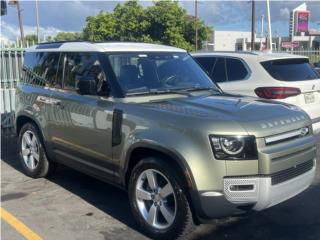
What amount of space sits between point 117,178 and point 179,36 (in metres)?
34.8

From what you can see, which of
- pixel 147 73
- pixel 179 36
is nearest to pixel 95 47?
pixel 147 73

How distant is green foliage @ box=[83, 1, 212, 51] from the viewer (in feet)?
127

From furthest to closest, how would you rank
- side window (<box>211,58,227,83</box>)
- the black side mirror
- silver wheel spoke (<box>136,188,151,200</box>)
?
side window (<box>211,58,227,83</box>) < the black side mirror < silver wheel spoke (<box>136,188,151,200</box>)

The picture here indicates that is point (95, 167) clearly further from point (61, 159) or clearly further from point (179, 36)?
point (179, 36)

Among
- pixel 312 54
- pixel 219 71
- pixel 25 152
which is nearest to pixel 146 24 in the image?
pixel 312 54

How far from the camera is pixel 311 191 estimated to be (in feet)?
18.8

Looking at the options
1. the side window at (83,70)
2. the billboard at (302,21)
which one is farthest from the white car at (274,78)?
the billboard at (302,21)

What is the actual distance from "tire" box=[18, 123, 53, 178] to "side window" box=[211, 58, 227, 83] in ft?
10.6

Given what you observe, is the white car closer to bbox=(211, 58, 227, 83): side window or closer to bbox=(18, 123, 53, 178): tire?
bbox=(211, 58, 227, 83): side window

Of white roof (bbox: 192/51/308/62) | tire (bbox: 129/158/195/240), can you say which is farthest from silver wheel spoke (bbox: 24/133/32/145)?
white roof (bbox: 192/51/308/62)

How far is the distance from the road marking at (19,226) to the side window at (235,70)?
423 centimetres

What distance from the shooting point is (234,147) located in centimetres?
389

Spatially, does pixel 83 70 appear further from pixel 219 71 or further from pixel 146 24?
pixel 146 24

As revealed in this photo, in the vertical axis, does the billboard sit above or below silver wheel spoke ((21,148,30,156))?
above
